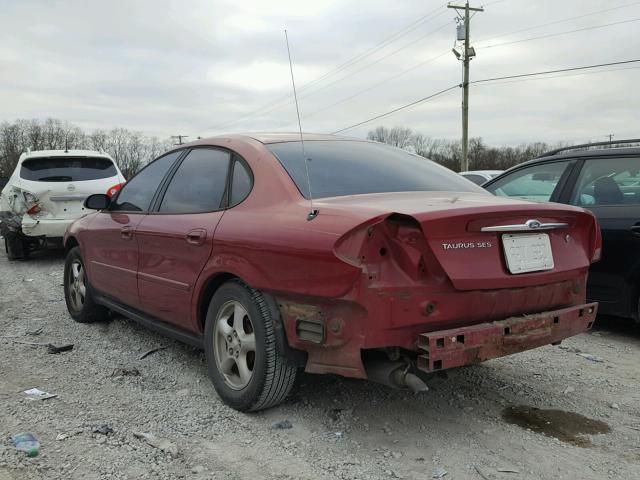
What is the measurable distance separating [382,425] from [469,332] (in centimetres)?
86

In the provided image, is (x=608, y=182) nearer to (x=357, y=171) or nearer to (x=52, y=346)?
(x=357, y=171)

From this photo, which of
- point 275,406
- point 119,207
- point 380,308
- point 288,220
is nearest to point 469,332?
point 380,308

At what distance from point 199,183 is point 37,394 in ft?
5.49

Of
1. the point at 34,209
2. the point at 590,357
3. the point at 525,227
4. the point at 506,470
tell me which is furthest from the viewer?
the point at 34,209

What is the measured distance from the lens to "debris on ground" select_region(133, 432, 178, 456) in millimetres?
2887

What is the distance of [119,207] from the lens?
4836mm

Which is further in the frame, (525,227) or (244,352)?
(244,352)

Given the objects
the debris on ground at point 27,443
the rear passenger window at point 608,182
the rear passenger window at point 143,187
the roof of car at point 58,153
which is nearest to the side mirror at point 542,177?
the rear passenger window at point 608,182

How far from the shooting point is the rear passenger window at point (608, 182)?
484cm

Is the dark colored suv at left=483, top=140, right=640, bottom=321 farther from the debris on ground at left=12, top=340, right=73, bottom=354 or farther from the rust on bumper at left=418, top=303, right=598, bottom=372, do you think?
the debris on ground at left=12, top=340, right=73, bottom=354

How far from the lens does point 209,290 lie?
3592 millimetres

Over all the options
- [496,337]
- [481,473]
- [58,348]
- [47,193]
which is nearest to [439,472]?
[481,473]

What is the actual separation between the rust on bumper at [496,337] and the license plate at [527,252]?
10.1 inches

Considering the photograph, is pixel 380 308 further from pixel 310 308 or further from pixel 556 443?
pixel 556 443
